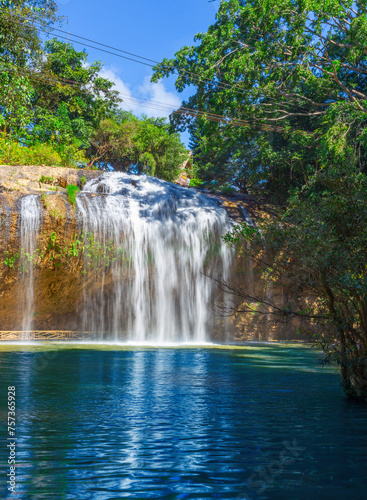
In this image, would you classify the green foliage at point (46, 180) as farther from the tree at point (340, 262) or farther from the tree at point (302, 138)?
the tree at point (340, 262)

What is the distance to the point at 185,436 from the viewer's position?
484 cm

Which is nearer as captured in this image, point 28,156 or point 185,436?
point 185,436

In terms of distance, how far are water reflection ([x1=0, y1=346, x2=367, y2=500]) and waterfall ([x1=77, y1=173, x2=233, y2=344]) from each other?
10.9 meters

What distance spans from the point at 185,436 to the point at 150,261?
15.7m

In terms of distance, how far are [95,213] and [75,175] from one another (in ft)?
15.0

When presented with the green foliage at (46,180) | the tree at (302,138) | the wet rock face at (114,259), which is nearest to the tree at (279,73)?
the tree at (302,138)

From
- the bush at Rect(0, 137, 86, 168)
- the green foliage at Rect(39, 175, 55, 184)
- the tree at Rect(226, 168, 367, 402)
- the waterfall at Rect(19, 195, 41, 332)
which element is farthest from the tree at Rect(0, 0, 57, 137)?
the tree at Rect(226, 168, 367, 402)

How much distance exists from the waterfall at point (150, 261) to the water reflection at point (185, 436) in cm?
1086

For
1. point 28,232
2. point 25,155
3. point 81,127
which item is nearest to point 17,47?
point 28,232

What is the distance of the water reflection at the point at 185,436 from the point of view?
3484 mm

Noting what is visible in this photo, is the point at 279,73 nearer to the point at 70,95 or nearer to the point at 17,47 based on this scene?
the point at 17,47

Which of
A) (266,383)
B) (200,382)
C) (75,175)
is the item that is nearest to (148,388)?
(200,382)

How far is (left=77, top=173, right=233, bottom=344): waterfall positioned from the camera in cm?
1989

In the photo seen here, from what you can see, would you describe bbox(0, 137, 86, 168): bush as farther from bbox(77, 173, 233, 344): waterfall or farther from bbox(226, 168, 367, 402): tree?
bbox(226, 168, 367, 402): tree
